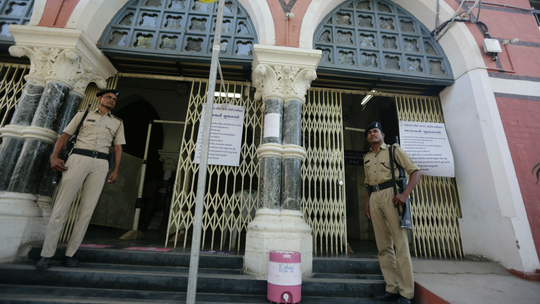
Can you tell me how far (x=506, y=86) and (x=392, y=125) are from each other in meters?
2.62

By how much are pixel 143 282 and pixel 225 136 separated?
98.6 inches

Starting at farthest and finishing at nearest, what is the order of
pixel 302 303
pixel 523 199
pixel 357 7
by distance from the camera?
pixel 357 7
pixel 523 199
pixel 302 303

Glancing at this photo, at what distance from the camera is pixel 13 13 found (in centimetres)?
441

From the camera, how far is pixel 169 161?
278 inches

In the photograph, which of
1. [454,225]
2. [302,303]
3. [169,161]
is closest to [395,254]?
[302,303]

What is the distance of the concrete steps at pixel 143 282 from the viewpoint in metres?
2.42

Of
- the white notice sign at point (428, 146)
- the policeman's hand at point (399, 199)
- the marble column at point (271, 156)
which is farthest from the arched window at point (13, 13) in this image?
the white notice sign at point (428, 146)

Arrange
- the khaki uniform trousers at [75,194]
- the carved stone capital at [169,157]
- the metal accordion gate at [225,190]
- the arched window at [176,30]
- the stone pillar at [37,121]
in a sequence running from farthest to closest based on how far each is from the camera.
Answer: the carved stone capital at [169,157] → the arched window at [176,30] → the metal accordion gate at [225,190] → the stone pillar at [37,121] → the khaki uniform trousers at [75,194]

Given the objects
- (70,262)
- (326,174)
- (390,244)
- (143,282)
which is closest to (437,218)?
(326,174)

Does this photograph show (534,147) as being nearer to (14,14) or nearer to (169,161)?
(169,161)

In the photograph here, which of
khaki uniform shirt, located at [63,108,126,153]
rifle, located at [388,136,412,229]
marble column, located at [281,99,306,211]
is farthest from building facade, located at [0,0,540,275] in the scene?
rifle, located at [388,136,412,229]

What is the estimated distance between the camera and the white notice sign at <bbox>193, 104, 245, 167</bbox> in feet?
14.0

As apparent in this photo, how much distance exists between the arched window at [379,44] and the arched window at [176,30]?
1.50 meters

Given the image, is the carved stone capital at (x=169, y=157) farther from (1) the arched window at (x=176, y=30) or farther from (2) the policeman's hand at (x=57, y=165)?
(2) the policeman's hand at (x=57, y=165)
